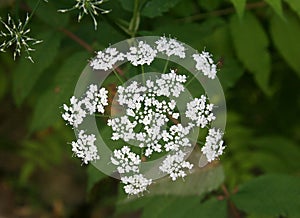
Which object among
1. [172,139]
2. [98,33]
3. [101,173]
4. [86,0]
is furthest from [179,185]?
[86,0]

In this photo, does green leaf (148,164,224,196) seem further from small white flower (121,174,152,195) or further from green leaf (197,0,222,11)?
green leaf (197,0,222,11)

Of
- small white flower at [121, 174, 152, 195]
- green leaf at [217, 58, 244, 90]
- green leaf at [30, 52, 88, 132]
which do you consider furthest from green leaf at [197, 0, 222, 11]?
small white flower at [121, 174, 152, 195]

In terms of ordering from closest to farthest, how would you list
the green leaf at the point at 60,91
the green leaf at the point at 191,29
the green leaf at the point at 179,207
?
the green leaf at the point at 179,207 → the green leaf at the point at 60,91 → the green leaf at the point at 191,29

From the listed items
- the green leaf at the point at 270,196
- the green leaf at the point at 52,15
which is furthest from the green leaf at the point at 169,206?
the green leaf at the point at 52,15

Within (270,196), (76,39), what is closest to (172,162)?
(270,196)

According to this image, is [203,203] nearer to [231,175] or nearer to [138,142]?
[138,142]

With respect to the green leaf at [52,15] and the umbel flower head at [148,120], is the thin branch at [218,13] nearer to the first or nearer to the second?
the green leaf at [52,15]

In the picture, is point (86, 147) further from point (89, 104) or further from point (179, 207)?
point (179, 207)
